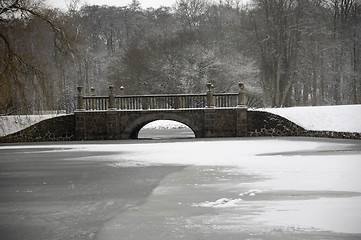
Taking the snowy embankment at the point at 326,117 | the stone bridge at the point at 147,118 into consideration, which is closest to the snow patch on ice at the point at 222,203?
the snowy embankment at the point at 326,117

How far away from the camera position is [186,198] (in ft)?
27.0

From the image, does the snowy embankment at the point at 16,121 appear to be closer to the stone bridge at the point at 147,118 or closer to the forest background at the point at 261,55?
the stone bridge at the point at 147,118

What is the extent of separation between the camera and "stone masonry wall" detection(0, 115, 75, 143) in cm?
2391

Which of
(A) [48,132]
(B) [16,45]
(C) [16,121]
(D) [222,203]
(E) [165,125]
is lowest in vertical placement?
(D) [222,203]

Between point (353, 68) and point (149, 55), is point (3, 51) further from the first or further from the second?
point (353, 68)

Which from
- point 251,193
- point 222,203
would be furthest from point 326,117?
point 222,203

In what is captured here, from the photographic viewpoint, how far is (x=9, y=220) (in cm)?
699

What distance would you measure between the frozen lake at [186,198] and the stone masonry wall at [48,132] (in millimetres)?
9724

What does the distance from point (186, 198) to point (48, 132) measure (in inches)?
673

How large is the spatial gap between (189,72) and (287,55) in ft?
24.0

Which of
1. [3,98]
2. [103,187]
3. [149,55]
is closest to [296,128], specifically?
[3,98]

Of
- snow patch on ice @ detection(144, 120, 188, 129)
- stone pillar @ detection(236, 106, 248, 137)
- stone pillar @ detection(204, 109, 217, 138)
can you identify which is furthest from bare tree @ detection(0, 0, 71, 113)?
snow patch on ice @ detection(144, 120, 188, 129)

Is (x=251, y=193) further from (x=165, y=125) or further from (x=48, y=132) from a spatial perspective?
(x=165, y=125)

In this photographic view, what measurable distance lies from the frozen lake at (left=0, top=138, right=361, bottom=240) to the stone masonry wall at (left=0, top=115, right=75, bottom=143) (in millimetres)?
9724
